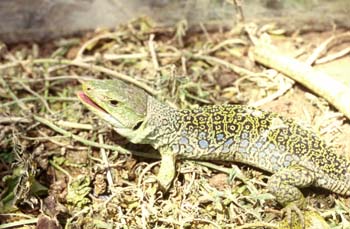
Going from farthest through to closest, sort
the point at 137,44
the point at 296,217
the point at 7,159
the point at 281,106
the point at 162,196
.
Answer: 1. the point at 137,44
2. the point at 281,106
3. the point at 7,159
4. the point at 162,196
5. the point at 296,217

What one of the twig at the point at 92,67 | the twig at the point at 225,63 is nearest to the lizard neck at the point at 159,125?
the twig at the point at 92,67

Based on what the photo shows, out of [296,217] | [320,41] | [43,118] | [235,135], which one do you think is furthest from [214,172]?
[320,41]

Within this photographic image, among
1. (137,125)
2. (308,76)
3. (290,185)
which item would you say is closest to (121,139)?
(137,125)

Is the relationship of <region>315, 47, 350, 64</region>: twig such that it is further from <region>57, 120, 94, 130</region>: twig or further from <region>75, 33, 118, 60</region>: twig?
<region>57, 120, 94, 130</region>: twig

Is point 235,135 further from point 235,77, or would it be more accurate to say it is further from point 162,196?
point 235,77

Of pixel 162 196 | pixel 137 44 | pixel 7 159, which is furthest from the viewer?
pixel 137 44

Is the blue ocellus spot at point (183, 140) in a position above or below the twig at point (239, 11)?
below

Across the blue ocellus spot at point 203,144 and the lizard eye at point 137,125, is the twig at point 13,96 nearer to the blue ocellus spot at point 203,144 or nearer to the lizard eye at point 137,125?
the lizard eye at point 137,125
